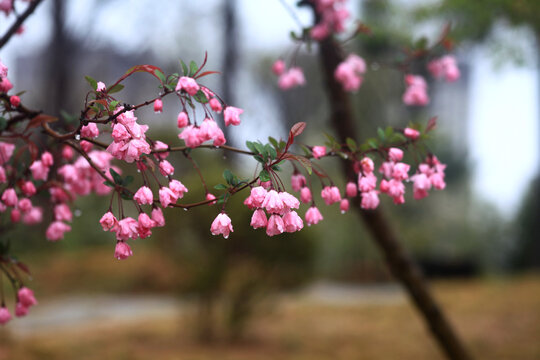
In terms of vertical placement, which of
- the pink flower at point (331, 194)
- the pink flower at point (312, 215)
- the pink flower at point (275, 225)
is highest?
A: the pink flower at point (331, 194)

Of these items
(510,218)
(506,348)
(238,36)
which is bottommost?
(506,348)

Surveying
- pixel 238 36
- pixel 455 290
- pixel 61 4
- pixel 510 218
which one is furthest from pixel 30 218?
pixel 510 218

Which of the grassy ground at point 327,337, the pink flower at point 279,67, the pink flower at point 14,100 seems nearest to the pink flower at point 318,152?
the pink flower at point 14,100

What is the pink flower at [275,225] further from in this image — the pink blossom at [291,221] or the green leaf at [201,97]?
the green leaf at [201,97]

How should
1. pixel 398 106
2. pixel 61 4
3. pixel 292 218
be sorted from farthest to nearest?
pixel 398 106, pixel 61 4, pixel 292 218

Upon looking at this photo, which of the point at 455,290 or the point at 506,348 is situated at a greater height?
the point at 455,290

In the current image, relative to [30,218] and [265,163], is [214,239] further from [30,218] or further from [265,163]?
[265,163]
